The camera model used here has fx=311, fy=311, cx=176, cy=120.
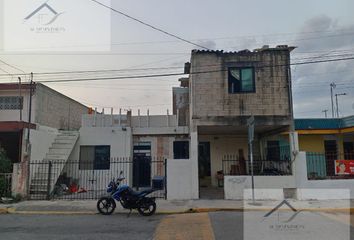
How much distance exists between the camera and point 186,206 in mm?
11758

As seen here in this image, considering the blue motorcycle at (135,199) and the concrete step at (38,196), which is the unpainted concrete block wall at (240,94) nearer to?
the blue motorcycle at (135,199)

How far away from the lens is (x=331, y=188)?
13172 millimetres

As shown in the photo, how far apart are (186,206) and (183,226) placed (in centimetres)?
311

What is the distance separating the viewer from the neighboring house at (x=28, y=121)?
15.3 metres

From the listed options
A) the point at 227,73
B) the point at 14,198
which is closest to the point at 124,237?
the point at 14,198

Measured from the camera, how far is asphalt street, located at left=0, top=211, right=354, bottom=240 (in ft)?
25.0

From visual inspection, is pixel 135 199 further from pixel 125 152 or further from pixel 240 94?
pixel 125 152

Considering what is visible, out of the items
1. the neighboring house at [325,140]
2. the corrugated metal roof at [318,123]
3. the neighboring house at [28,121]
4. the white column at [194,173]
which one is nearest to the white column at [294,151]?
the neighboring house at [325,140]

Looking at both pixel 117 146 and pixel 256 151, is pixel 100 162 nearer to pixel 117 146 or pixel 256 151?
pixel 117 146

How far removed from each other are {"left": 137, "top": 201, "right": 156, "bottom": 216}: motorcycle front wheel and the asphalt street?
0.29m

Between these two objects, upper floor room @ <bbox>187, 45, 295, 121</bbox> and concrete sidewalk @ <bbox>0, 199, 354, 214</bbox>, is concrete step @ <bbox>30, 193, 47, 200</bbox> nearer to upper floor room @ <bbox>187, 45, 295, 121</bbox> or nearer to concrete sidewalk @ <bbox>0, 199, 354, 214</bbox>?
concrete sidewalk @ <bbox>0, 199, 354, 214</bbox>

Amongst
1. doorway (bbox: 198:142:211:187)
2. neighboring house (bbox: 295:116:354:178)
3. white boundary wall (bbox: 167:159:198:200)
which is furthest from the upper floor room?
doorway (bbox: 198:142:211:187)

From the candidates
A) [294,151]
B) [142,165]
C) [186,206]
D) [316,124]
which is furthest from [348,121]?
[142,165]

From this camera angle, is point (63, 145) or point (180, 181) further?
point (63, 145)
